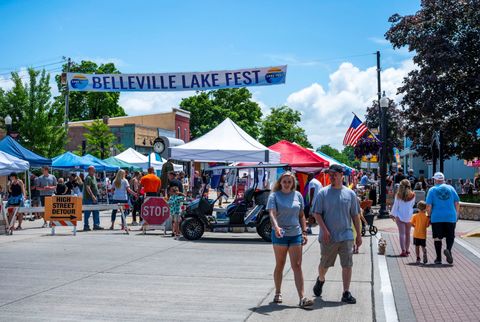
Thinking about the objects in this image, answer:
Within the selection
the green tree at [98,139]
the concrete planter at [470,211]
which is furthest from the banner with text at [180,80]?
the green tree at [98,139]

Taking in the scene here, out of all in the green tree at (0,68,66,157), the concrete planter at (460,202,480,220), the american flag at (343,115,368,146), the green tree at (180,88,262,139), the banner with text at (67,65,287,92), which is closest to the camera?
the banner with text at (67,65,287,92)

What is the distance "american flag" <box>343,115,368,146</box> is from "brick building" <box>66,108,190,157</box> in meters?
Answer: 33.7

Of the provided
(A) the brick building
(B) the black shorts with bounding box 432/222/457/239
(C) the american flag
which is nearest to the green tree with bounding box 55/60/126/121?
(A) the brick building

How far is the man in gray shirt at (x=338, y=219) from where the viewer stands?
26.8 feet

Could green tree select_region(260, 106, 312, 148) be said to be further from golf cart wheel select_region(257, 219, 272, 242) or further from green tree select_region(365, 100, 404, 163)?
Result: golf cart wheel select_region(257, 219, 272, 242)

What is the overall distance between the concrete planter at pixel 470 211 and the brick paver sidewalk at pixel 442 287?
34.5 feet

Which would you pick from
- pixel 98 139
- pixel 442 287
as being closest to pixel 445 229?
pixel 442 287

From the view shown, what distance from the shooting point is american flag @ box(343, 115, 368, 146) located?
101ft

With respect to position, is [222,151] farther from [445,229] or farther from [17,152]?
[445,229]

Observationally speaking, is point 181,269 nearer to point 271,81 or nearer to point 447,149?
point 271,81

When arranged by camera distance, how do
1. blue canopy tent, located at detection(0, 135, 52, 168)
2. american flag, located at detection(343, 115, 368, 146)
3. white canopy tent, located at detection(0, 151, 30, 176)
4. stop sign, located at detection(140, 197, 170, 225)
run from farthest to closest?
american flag, located at detection(343, 115, 368, 146) < blue canopy tent, located at detection(0, 135, 52, 168) < white canopy tent, located at detection(0, 151, 30, 176) < stop sign, located at detection(140, 197, 170, 225)

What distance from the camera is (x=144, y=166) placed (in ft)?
117

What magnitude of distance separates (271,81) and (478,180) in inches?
868

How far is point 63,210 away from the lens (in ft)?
57.5
